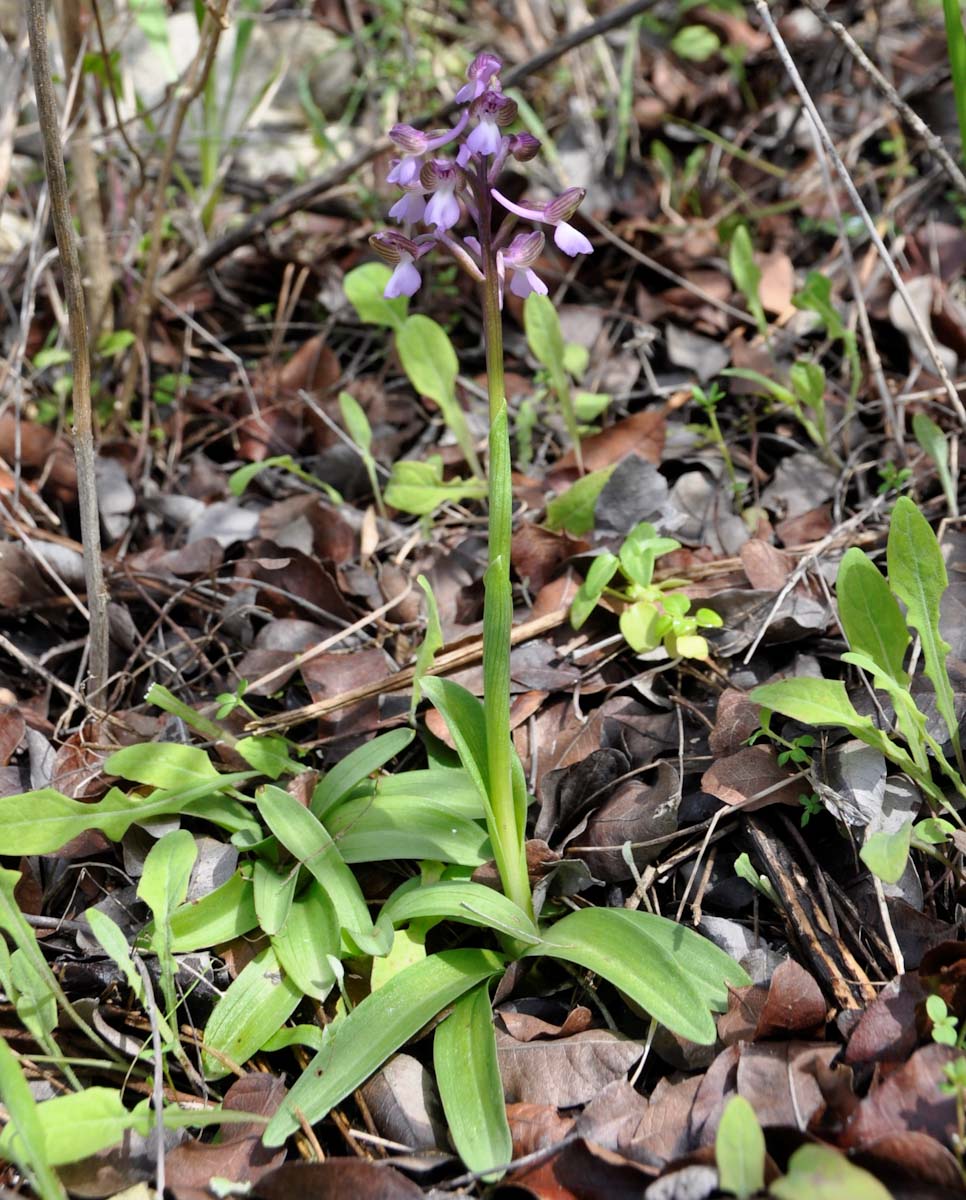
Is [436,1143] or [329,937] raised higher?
[329,937]

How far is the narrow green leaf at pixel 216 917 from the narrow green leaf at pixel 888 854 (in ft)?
3.45

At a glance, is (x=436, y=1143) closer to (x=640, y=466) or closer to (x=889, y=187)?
(x=640, y=466)

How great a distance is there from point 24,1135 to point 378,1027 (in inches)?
20.4

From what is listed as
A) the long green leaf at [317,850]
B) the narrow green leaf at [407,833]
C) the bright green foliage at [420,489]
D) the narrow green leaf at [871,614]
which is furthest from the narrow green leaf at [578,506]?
the long green leaf at [317,850]

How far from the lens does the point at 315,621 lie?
97.3 inches

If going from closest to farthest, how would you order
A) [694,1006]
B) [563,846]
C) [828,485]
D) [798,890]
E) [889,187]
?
[694,1006]
[798,890]
[563,846]
[828,485]
[889,187]

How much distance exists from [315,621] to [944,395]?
174 cm

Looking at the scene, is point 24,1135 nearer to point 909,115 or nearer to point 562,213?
point 562,213

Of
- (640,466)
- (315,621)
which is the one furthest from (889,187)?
(315,621)

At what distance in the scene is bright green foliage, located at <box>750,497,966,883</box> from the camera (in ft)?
5.56

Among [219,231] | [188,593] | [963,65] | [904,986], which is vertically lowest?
[904,986]

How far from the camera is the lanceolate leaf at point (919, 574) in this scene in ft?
5.81

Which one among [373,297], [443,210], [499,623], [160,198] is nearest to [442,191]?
[443,210]

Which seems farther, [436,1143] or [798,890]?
[798,890]
